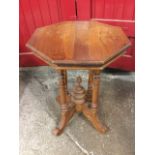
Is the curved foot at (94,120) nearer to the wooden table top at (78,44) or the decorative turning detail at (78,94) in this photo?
the decorative turning detail at (78,94)

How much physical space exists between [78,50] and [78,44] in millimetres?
65

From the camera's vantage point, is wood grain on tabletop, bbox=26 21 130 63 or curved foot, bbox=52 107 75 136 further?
curved foot, bbox=52 107 75 136

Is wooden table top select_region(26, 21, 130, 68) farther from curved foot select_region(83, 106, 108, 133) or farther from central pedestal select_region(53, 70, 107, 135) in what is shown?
curved foot select_region(83, 106, 108, 133)

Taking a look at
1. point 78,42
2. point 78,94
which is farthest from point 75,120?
point 78,42

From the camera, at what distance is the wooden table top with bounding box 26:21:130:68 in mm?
1117

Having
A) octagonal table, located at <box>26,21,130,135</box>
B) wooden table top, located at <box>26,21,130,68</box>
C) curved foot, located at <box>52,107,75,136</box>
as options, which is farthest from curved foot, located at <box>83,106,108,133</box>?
wooden table top, located at <box>26,21,130,68</box>

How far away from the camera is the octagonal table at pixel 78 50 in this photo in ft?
3.69

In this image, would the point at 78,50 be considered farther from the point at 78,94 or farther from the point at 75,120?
the point at 75,120

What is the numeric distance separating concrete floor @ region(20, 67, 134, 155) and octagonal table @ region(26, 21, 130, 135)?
0.27ft

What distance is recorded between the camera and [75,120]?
171cm

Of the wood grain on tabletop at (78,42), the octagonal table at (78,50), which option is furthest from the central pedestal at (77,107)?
the wood grain on tabletop at (78,42)

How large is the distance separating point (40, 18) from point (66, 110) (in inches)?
35.2
